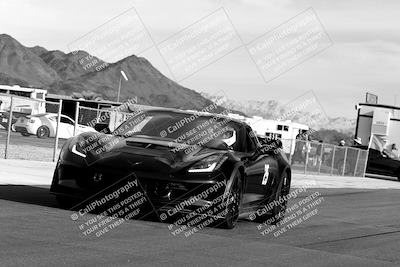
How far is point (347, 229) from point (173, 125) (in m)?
2.90

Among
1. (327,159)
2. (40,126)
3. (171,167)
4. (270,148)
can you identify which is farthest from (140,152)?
(327,159)

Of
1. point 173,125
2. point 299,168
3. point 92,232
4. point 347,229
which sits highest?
point 173,125

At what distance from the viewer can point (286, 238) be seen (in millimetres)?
9312

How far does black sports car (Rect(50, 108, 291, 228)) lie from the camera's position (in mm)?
8875

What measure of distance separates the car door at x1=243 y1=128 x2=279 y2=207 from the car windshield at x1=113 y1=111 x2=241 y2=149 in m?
0.33

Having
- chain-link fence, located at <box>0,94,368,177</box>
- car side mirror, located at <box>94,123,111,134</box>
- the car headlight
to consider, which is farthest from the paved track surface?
chain-link fence, located at <box>0,94,368,177</box>

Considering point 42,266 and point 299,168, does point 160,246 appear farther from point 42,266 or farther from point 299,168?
point 299,168

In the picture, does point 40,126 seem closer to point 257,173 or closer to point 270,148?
point 270,148

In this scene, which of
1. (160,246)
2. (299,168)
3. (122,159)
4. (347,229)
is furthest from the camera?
(299,168)

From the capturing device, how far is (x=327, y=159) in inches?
1330

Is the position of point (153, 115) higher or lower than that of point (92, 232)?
higher

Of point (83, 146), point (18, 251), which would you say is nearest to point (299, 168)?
point (83, 146)

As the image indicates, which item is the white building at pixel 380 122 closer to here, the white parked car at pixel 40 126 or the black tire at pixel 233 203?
the white parked car at pixel 40 126

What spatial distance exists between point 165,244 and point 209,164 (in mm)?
1693
